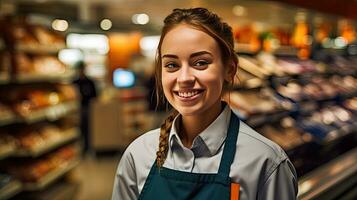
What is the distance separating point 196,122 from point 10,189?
129 inches

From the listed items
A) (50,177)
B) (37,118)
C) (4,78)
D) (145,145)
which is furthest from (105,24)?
(145,145)

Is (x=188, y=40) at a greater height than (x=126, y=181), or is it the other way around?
(x=188, y=40)

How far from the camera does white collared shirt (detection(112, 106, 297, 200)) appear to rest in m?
1.37

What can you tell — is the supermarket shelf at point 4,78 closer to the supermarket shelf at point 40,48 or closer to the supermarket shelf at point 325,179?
the supermarket shelf at point 40,48

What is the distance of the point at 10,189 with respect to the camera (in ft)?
13.9

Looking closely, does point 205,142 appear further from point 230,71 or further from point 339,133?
point 339,133

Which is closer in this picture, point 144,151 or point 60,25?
point 144,151

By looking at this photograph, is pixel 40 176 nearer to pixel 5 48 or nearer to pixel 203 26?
pixel 5 48

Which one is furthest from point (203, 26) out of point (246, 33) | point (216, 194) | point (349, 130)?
point (349, 130)

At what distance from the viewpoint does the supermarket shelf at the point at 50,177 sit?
15.2ft

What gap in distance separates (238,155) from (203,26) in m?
0.42

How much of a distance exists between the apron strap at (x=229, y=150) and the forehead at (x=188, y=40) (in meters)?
0.27

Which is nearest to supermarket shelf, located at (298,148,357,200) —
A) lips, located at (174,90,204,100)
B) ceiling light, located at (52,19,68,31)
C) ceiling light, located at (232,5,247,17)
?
lips, located at (174,90,204,100)

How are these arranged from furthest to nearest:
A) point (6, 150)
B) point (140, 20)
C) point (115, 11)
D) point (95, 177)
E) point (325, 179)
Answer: point (140, 20) < point (115, 11) < point (95, 177) < point (6, 150) < point (325, 179)
